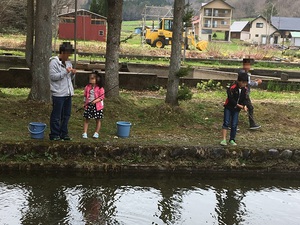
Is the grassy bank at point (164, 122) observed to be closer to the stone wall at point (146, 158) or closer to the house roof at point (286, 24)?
the stone wall at point (146, 158)

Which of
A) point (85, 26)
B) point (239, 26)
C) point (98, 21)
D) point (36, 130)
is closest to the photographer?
point (36, 130)

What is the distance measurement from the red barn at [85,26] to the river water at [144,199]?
3212 centimetres

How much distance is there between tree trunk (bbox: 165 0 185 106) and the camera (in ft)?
26.6

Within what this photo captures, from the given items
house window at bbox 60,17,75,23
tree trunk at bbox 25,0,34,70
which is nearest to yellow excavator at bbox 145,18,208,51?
house window at bbox 60,17,75,23

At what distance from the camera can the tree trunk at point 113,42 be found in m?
8.77

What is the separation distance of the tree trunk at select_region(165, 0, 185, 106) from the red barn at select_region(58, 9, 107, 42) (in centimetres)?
2947

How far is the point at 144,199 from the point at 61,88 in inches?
81.5

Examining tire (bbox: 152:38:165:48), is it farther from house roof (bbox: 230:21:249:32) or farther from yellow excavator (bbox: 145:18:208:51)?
house roof (bbox: 230:21:249:32)

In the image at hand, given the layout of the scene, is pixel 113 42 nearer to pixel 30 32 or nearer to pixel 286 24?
pixel 30 32

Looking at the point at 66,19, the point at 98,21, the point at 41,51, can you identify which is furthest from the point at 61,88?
the point at 98,21

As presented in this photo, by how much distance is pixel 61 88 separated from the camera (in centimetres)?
600

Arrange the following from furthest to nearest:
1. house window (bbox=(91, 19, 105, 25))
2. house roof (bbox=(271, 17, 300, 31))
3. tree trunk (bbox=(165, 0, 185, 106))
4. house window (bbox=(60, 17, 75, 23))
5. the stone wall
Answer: house roof (bbox=(271, 17, 300, 31)) → house window (bbox=(91, 19, 105, 25)) → house window (bbox=(60, 17, 75, 23)) → tree trunk (bbox=(165, 0, 185, 106)) → the stone wall

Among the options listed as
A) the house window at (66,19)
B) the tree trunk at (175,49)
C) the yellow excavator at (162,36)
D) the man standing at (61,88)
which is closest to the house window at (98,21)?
the house window at (66,19)

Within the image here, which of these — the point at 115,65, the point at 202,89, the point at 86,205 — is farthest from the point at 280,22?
the point at 86,205
